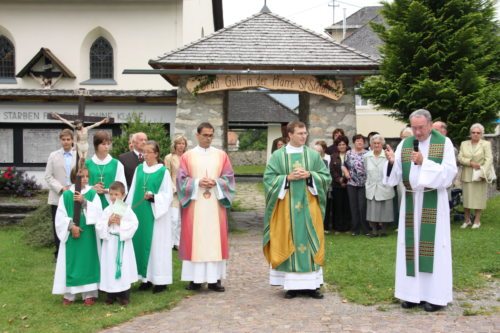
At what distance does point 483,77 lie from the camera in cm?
1372

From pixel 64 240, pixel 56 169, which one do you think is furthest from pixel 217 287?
pixel 56 169

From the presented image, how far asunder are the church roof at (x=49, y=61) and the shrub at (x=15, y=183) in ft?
14.9

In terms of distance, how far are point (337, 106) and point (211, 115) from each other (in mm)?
2623

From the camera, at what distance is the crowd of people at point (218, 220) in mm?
7438

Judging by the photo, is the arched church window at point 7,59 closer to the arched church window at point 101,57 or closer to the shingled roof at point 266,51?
the arched church window at point 101,57

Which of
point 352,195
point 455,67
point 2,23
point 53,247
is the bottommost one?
point 53,247

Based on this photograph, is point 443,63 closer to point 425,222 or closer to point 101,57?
point 425,222

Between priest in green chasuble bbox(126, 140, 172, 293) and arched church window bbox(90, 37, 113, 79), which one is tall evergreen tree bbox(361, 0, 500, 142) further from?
arched church window bbox(90, 37, 113, 79)

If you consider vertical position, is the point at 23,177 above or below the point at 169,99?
below

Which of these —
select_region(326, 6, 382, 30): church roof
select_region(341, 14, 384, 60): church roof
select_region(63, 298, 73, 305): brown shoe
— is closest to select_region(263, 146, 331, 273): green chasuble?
select_region(63, 298, 73, 305): brown shoe

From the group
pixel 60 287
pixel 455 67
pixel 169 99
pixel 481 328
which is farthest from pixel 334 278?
pixel 169 99

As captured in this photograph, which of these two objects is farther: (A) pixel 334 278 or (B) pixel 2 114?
(B) pixel 2 114

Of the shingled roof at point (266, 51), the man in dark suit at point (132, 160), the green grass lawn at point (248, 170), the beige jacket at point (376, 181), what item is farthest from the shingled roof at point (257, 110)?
the man in dark suit at point (132, 160)

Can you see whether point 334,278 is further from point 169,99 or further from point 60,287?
point 169,99
